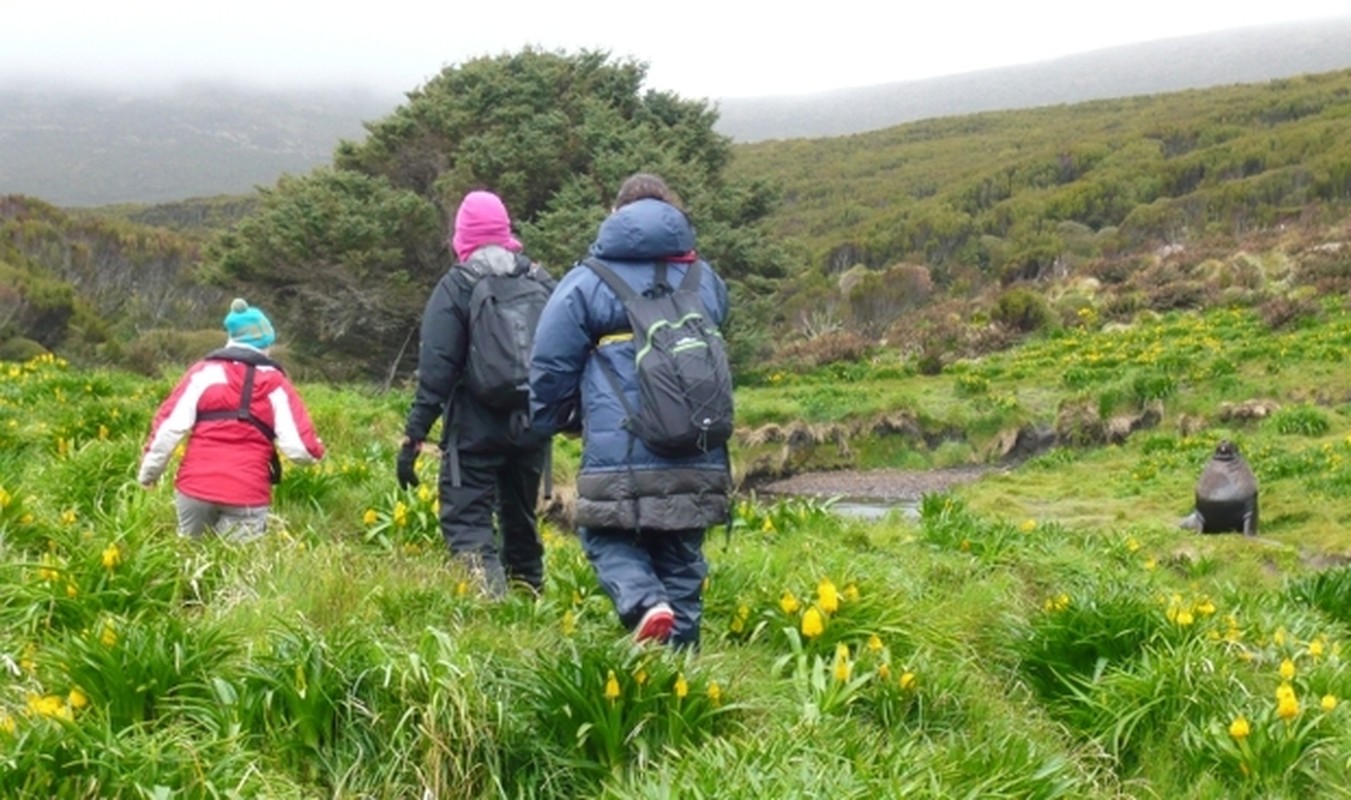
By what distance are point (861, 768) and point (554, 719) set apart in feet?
2.92

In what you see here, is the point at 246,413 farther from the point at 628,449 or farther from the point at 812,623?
the point at 812,623

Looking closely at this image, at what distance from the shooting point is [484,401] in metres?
5.28

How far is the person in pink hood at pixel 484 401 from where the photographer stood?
205 inches

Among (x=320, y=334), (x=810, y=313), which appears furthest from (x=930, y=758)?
(x=810, y=313)

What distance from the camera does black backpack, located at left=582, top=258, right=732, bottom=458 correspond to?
3.97m

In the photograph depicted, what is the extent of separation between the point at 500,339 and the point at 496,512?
1017 mm

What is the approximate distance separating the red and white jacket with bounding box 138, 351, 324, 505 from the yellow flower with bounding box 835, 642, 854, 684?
2.85 metres

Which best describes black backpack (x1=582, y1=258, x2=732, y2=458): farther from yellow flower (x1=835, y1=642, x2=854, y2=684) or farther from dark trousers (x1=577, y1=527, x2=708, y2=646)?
yellow flower (x1=835, y1=642, x2=854, y2=684)

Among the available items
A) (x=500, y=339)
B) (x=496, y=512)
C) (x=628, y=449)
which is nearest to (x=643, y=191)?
(x=628, y=449)

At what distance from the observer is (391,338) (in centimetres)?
2161

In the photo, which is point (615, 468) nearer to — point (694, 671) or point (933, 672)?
point (694, 671)

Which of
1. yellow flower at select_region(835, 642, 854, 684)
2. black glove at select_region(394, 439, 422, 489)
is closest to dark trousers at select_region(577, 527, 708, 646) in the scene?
yellow flower at select_region(835, 642, 854, 684)

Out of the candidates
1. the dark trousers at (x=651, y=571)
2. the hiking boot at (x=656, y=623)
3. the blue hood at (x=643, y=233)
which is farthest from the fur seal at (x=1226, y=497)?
the hiking boot at (x=656, y=623)

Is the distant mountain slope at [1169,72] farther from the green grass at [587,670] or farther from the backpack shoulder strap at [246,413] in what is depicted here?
the backpack shoulder strap at [246,413]
